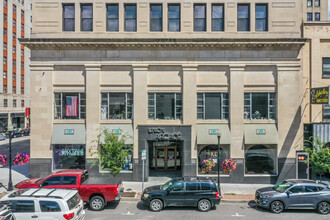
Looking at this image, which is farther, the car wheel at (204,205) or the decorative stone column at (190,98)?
the decorative stone column at (190,98)

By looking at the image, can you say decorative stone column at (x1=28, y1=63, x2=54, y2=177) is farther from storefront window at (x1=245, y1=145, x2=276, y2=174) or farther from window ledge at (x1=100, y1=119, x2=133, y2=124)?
storefront window at (x1=245, y1=145, x2=276, y2=174)

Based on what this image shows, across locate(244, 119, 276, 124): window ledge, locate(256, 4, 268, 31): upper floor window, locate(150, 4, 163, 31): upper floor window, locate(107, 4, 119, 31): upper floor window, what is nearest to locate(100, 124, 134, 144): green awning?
locate(107, 4, 119, 31): upper floor window

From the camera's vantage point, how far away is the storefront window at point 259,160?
59.0 feet

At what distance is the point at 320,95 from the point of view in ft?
53.3

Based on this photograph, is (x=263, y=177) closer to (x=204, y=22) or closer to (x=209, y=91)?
(x=209, y=91)

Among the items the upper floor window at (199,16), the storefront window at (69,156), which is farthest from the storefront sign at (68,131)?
the upper floor window at (199,16)

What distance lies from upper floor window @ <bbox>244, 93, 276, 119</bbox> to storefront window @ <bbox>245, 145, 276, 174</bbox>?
2.32m

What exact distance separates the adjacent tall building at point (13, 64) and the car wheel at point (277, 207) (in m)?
50.3

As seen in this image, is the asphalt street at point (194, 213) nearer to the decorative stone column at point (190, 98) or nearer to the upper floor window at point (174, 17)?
the decorative stone column at point (190, 98)

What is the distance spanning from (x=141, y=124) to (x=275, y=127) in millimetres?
9923

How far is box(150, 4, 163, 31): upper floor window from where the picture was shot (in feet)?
59.8

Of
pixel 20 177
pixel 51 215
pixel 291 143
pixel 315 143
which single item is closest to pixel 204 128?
pixel 291 143

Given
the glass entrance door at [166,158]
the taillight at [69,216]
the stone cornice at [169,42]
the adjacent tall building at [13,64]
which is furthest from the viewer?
the adjacent tall building at [13,64]

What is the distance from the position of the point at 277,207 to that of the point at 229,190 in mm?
3873
